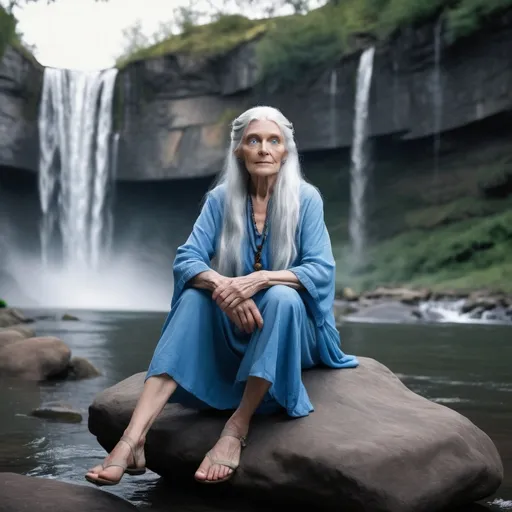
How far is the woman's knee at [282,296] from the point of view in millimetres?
3156

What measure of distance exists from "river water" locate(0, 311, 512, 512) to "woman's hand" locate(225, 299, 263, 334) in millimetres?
706

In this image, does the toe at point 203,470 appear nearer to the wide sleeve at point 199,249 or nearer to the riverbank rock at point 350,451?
the riverbank rock at point 350,451

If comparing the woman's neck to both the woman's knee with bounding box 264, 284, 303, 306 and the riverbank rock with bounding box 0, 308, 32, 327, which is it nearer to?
the woman's knee with bounding box 264, 284, 303, 306

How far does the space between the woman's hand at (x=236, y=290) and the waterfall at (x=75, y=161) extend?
31.3m

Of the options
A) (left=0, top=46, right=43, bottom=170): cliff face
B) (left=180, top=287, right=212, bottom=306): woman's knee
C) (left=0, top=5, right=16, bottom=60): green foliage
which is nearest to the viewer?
(left=180, top=287, right=212, bottom=306): woman's knee

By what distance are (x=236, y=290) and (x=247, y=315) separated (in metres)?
0.11

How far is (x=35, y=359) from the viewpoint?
7266 mm

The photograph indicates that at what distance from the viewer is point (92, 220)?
3422 centimetres

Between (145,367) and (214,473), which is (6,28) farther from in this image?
(214,473)

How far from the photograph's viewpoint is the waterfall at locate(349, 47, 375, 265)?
1204 inches

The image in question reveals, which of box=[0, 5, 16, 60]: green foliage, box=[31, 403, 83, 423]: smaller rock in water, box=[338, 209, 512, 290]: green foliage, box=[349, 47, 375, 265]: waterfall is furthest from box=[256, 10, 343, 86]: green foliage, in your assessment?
box=[31, 403, 83, 423]: smaller rock in water

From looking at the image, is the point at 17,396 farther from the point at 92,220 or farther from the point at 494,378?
the point at 92,220

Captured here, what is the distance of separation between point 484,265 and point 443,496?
23790 millimetres

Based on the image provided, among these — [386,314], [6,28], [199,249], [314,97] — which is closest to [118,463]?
[199,249]
